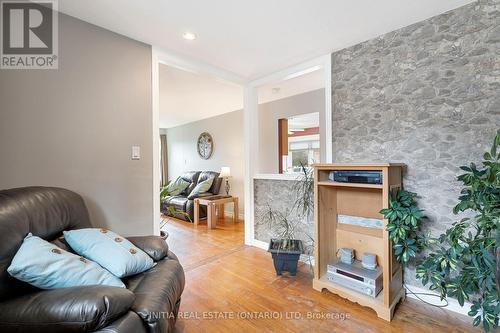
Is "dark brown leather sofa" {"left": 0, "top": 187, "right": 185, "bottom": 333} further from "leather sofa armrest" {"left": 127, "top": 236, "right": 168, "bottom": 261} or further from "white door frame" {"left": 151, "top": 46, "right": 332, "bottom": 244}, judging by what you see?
"white door frame" {"left": 151, "top": 46, "right": 332, "bottom": 244}

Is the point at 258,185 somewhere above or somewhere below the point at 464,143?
below

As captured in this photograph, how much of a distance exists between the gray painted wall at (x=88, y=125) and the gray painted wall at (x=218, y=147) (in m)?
2.79

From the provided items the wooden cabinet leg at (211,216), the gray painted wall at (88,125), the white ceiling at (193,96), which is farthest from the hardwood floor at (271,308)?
the white ceiling at (193,96)

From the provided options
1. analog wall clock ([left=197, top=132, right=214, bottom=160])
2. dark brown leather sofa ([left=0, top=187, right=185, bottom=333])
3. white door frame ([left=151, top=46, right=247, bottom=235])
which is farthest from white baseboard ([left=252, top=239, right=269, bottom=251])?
analog wall clock ([left=197, top=132, right=214, bottom=160])

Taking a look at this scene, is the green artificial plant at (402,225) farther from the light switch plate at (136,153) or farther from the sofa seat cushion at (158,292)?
the light switch plate at (136,153)

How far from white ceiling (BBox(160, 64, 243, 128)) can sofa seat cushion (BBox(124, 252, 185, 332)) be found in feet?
7.22

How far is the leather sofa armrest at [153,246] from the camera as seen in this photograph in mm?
1554

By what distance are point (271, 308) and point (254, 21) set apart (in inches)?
91.7

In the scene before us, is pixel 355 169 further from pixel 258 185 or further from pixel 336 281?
pixel 258 185

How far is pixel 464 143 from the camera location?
5.43ft

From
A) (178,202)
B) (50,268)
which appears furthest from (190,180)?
(50,268)

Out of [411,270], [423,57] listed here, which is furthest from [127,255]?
[423,57]

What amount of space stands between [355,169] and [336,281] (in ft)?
3.24

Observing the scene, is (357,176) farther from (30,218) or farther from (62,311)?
(30,218)
